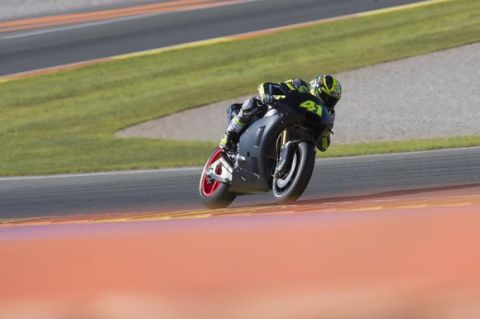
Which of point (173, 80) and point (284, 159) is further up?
point (173, 80)

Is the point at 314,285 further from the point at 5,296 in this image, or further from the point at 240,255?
the point at 5,296

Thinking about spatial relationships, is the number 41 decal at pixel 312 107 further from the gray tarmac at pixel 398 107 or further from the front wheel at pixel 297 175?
the gray tarmac at pixel 398 107

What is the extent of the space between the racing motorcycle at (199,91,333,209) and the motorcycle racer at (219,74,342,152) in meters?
0.08

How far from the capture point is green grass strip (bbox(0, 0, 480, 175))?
1922 centimetres

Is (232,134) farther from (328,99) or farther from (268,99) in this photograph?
(328,99)

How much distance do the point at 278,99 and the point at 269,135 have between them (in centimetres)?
35

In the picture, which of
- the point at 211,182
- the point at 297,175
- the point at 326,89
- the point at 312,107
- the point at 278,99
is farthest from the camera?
the point at 211,182

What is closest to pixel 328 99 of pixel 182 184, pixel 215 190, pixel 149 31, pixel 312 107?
pixel 312 107

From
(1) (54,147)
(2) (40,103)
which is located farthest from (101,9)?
(1) (54,147)

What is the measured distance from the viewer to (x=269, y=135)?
409 inches

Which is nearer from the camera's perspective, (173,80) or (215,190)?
(215,190)

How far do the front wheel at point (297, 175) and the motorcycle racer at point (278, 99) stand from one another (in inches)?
22.8

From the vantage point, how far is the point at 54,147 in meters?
19.5

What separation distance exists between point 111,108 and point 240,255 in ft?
59.4
